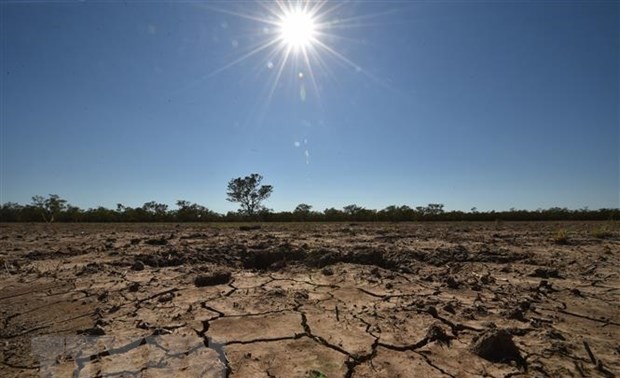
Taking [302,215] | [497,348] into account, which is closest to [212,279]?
[497,348]

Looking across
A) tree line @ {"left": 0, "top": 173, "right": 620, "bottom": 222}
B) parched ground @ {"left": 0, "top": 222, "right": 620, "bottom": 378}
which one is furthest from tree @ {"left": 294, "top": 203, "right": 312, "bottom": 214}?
parched ground @ {"left": 0, "top": 222, "right": 620, "bottom": 378}

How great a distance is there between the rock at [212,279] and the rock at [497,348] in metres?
2.54

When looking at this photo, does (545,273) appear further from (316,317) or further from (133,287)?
(133,287)

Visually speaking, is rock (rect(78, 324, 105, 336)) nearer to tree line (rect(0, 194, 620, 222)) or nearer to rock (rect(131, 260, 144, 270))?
rock (rect(131, 260, 144, 270))

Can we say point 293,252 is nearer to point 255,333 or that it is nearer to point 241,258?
point 241,258

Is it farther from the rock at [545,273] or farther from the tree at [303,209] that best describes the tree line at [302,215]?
the rock at [545,273]

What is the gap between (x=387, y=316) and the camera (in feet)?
8.57

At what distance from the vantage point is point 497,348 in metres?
1.94

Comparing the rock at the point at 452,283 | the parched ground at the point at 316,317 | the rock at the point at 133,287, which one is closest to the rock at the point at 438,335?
the parched ground at the point at 316,317

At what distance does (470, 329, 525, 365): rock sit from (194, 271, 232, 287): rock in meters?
2.54

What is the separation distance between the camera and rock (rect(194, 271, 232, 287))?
350 cm

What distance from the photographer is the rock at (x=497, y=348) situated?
191cm

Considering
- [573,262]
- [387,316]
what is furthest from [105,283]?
[573,262]

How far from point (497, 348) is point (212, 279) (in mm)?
2670
